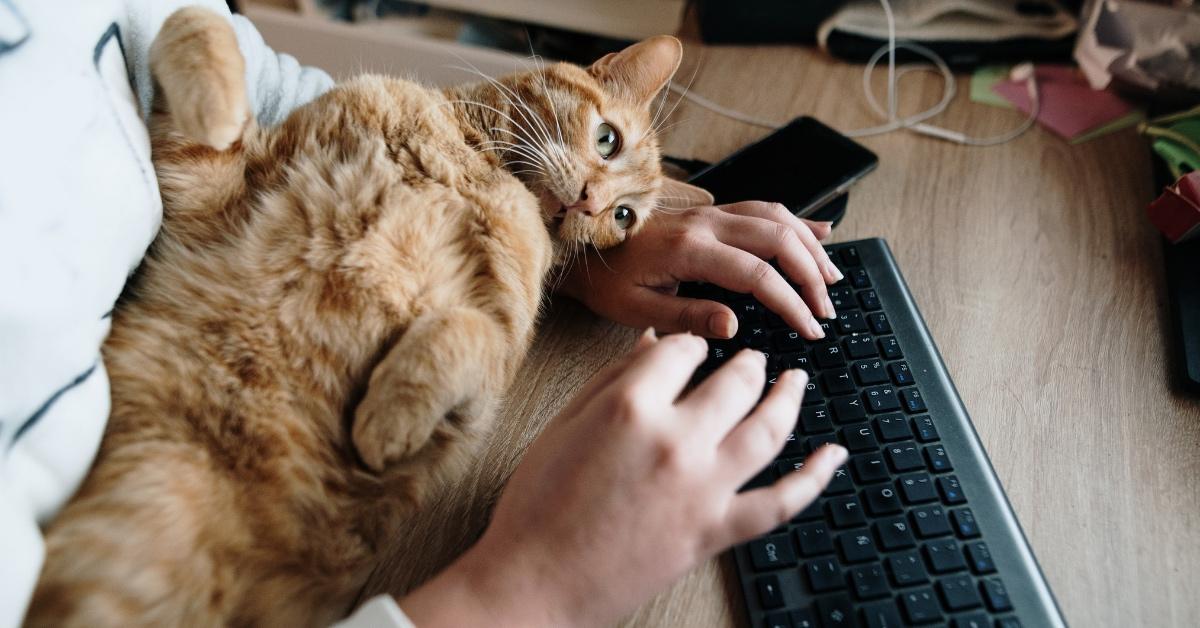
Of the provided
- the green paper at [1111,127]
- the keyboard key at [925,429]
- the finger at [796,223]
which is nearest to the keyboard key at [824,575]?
the keyboard key at [925,429]

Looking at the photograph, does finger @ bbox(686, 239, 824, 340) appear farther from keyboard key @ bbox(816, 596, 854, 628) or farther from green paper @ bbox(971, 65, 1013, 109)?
green paper @ bbox(971, 65, 1013, 109)

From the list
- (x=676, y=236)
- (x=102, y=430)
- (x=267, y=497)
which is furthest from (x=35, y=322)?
(x=676, y=236)

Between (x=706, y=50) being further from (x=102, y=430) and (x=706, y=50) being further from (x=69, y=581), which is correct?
(x=69, y=581)

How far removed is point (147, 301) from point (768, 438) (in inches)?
27.1

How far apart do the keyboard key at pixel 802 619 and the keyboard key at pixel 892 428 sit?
245 millimetres

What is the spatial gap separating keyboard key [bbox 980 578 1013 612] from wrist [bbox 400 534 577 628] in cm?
42

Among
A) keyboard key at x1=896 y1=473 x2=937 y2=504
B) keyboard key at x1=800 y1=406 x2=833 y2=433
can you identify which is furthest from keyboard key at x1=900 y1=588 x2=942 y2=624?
keyboard key at x1=800 y1=406 x2=833 y2=433

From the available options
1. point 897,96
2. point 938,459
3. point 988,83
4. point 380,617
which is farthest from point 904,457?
point 988,83

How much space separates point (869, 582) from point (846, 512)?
0.08 m

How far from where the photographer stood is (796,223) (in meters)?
1.08

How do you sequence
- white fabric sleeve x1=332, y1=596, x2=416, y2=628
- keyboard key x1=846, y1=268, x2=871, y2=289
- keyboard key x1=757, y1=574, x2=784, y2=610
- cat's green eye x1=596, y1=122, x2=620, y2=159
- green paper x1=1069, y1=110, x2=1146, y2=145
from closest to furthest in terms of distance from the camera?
white fabric sleeve x1=332, y1=596, x2=416, y2=628 → keyboard key x1=757, y1=574, x2=784, y2=610 → keyboard key x1=846, y1=268, x2=871, y2=289 → cat's green eye x1=596, y1=122, x2=620, y2=159 → green paper x1=1069, y1=110, x2=1146, y2=145

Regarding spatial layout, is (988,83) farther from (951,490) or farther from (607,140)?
(951,490)

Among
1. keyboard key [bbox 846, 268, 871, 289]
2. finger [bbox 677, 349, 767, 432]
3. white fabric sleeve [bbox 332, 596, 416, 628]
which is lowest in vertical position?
keyboard key [bbox 846, 268, 871, 289]

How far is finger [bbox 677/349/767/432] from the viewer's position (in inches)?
28.9
